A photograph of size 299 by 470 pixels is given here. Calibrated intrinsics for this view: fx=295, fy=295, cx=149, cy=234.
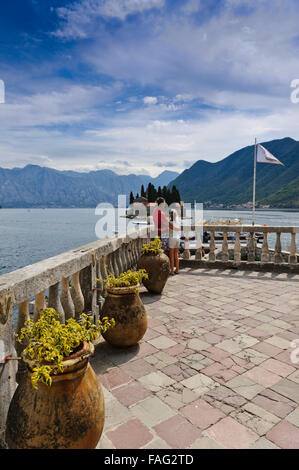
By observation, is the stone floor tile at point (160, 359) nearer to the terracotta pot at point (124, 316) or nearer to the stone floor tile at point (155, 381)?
the stone floor tile at point (155, 381)

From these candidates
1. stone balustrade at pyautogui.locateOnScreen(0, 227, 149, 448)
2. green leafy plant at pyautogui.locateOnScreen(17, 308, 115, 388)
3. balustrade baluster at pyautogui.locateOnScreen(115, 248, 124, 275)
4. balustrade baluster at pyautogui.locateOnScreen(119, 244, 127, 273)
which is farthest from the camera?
balustrade baluster at pyautogui.locateOnScreen(119, 244, 127, 273)

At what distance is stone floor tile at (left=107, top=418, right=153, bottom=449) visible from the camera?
2.23 metres

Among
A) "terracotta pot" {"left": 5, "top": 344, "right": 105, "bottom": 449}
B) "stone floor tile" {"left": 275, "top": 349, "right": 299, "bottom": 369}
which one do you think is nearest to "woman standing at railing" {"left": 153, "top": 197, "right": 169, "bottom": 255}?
"stone floor tile" {"left": 275, "top": 349, "right": 299, "bottom": 369}

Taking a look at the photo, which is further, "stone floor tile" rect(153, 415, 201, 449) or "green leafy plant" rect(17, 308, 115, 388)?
"stone floor tile" rect(153, 415, 201, 449)

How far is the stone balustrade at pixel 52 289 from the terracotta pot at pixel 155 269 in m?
0.43

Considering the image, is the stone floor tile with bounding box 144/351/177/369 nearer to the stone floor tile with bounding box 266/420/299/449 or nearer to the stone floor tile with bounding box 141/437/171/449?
the stone floor tile with bounding box 141/437/171/449

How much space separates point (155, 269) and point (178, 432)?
139 inches

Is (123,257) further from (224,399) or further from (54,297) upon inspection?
(224,399)

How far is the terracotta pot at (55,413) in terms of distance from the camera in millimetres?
1768

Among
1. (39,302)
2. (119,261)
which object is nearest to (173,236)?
(119,261)

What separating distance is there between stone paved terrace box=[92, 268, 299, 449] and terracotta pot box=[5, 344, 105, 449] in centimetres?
53

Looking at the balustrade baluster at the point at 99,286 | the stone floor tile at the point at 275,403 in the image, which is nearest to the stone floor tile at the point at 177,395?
the stone floor tile at the point at 275,403
